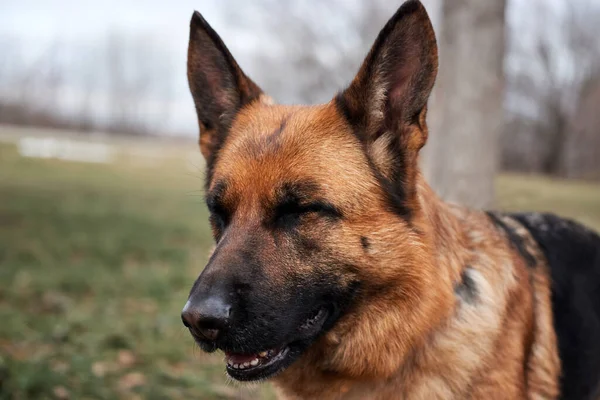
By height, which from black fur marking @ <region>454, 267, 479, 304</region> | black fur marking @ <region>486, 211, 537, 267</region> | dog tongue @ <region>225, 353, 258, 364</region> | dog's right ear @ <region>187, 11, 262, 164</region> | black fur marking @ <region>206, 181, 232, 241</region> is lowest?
dog tongue @ <region>225, 353, 258, 364</region>

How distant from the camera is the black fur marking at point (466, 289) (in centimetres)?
272

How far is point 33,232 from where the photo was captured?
9234 mm

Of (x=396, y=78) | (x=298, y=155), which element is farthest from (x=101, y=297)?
(x=396, y=78)

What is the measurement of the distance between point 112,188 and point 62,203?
16.8 ft

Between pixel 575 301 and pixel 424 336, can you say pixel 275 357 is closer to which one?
pixel 424 336

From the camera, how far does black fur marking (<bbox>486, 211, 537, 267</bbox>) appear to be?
3051 millimetres

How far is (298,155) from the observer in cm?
260

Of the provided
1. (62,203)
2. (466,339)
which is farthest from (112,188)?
(466,339)

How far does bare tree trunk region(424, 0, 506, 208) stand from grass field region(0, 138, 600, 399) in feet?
6.26

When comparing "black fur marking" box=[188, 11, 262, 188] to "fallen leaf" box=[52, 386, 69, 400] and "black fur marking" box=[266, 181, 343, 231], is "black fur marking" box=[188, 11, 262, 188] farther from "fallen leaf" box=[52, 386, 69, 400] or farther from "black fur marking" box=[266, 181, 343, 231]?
"fallen leaf" box=[52, 386, 69, 400]

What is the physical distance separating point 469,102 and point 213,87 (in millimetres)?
3431

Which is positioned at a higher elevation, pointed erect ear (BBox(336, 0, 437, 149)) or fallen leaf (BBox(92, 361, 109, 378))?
pointed erect ear (BBox(336, 0, 437, 149))

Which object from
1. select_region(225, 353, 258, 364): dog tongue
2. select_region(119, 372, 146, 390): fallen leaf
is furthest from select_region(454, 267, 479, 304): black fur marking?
select_region(119, 372, 146, 390): fallen leaf

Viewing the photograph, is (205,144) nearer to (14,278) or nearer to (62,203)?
(14,278)
